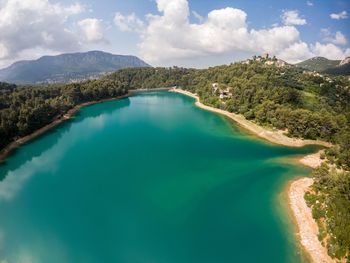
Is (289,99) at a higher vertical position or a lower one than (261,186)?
higher

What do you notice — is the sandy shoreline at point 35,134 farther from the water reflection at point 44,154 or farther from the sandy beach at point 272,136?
the sandy beach at point 272,136

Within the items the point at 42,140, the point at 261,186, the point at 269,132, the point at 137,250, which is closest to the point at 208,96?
the point at 269,132

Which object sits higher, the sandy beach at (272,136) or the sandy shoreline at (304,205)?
the sandy beach at (272,136)

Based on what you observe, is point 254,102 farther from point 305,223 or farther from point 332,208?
point 305,223

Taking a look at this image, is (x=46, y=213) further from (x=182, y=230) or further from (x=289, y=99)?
(x=289, y=99)

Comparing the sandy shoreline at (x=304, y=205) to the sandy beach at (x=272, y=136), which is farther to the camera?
the sandy beach at (x=272, y=136)

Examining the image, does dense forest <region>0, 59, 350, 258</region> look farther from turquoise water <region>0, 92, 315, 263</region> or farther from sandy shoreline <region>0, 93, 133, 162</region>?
turquoise water <region>0, 92, 315, 263</region>

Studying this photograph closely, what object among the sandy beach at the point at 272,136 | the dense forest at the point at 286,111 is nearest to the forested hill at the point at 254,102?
the dense forest at the point at 286,111
